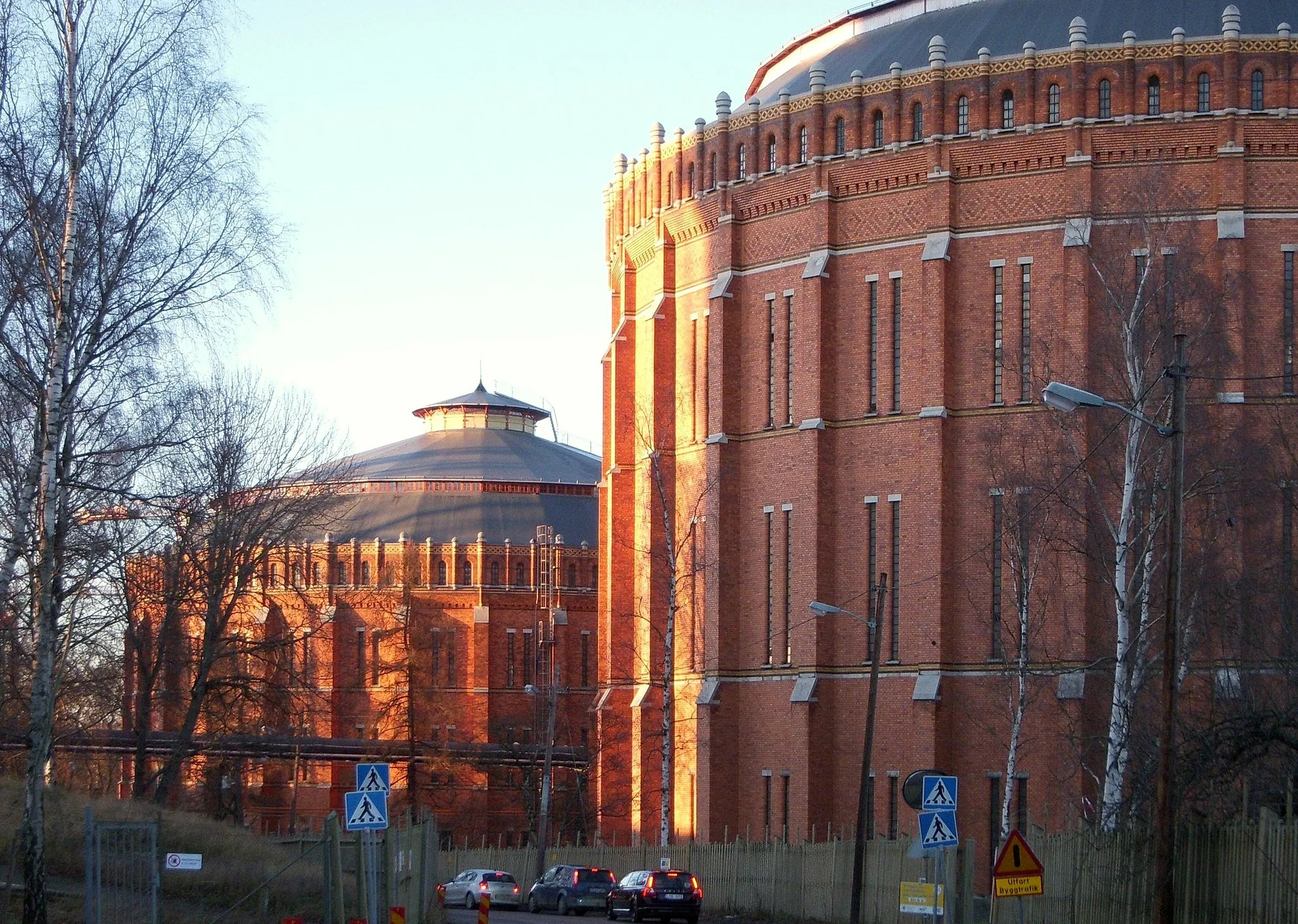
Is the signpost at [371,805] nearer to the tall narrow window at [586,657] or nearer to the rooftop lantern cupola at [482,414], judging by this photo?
the tall narrow window at [586,657]

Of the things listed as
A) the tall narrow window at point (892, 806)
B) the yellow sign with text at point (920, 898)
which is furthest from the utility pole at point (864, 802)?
the tall narrow window at point (892, 806)

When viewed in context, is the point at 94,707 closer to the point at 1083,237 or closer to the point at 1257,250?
the point at 1083,237

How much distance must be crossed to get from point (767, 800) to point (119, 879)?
91.0ft

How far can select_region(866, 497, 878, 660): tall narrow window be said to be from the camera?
163ft

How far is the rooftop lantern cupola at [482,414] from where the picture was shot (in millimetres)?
107250

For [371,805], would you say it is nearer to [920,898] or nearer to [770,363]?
[920,898]

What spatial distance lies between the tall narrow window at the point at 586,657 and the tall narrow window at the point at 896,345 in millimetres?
45340

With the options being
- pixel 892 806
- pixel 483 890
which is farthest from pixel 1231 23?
pixel 483 890

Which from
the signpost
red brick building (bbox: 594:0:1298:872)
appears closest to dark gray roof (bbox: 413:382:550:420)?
red brick building (bbox: 594:0:1298:872)

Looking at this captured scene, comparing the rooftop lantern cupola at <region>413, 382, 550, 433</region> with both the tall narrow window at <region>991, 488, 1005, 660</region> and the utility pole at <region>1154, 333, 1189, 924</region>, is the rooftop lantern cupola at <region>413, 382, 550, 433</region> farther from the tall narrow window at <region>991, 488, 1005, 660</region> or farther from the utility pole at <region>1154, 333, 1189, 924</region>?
the utility pole at <region>1154, 333, 1189, 924</region>

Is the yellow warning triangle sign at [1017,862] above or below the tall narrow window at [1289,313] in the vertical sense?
below

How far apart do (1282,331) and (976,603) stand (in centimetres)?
983

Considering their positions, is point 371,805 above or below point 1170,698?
below

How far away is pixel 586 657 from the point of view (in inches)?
3674
